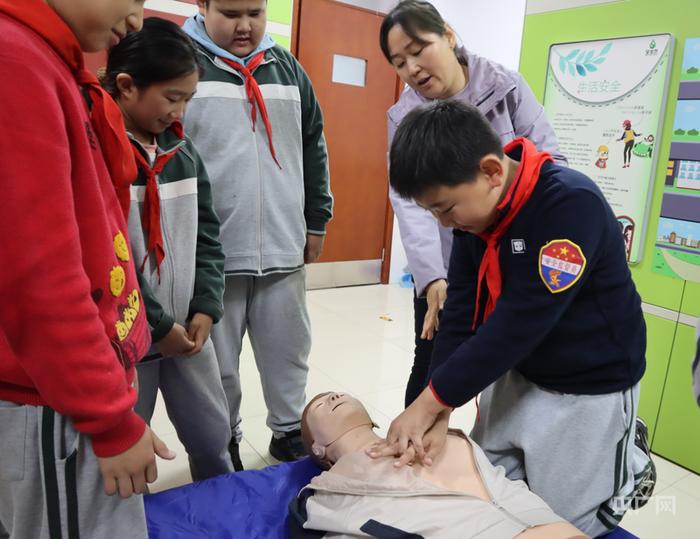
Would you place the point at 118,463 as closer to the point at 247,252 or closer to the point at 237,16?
the point at 247,252

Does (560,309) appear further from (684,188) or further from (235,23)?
(684,188)

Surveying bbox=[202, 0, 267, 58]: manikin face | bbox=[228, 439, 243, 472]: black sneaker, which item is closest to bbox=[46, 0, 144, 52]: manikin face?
bbox=[202, 0, 267, 58]: manikin face

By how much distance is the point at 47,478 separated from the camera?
0.83 meters

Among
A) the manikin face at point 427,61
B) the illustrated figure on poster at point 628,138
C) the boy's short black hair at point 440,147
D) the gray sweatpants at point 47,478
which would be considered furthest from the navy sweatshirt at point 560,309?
the illustrated figure on poster at point 628,138

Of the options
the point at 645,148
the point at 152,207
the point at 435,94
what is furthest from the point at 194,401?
the point at 645,148

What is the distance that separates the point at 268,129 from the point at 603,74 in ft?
4.73

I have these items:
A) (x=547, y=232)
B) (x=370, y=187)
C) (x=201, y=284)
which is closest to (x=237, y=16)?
(x=201, y=284)

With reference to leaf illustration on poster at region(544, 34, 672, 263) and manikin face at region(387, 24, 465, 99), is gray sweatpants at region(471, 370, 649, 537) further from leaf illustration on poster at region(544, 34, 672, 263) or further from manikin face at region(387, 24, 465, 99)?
leaf illustration on poster at region(544, 34, 672, 263)

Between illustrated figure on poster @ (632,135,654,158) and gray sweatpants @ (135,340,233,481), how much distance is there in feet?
5.86

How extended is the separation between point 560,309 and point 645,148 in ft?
4.70

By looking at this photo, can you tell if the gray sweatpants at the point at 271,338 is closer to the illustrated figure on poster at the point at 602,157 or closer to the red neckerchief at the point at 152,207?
the red neckerchief at the point at 152,207

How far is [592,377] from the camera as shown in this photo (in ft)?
3.97

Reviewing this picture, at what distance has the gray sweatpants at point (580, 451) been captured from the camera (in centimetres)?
122

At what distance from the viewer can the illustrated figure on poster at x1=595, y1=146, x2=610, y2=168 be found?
234cm
